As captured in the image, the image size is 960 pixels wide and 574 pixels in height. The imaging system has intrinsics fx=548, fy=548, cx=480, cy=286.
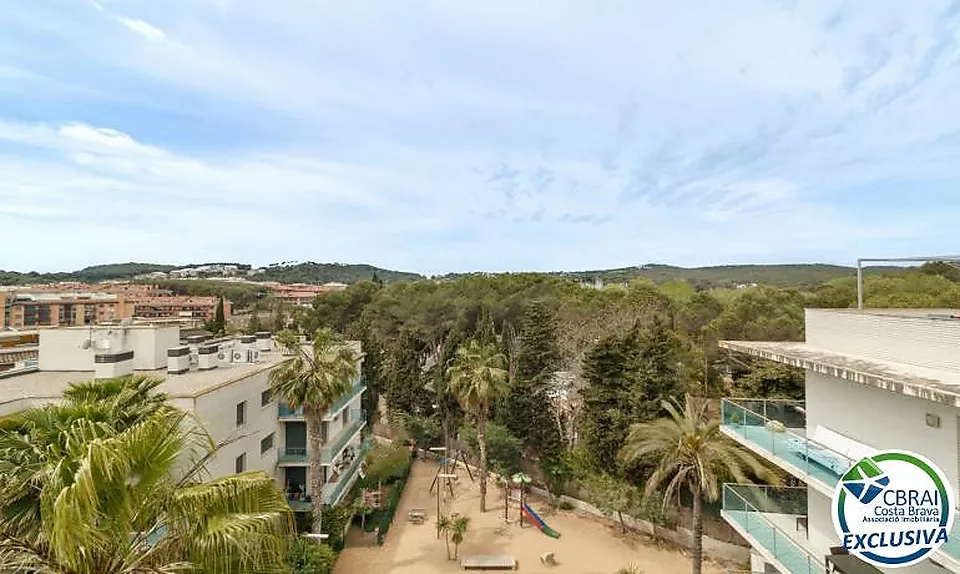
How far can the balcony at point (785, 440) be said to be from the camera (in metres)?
11.8

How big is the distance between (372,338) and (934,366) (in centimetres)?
3697

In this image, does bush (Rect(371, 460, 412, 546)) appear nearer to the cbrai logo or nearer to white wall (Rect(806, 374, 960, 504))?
white wall (Rect(806, 374, 960, 504))

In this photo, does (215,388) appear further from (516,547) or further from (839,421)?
(839,421)

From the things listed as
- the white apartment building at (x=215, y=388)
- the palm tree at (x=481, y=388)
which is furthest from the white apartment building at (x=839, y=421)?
the white apartment building at (x=215, y=388)

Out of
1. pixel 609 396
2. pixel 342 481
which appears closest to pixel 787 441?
pixel 609 396

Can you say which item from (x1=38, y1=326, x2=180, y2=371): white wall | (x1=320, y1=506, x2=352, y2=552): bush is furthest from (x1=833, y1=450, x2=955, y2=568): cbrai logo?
(x1=38, y1=326, x2=180, y2=371): white wall

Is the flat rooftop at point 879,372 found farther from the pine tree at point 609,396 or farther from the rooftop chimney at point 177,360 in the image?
the rooftop chimney at point 177,360

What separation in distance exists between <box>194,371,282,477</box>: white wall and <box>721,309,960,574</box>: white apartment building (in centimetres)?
1360

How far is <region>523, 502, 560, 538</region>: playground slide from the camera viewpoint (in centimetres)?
2553

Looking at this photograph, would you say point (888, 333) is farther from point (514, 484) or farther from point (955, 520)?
point (514, 484)

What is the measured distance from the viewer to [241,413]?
19797 mm

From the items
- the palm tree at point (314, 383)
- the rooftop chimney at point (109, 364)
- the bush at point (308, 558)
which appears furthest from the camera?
the palm tree at point (314, 383)

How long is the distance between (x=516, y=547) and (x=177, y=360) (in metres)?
16.2

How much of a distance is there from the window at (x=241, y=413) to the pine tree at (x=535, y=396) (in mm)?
16669
